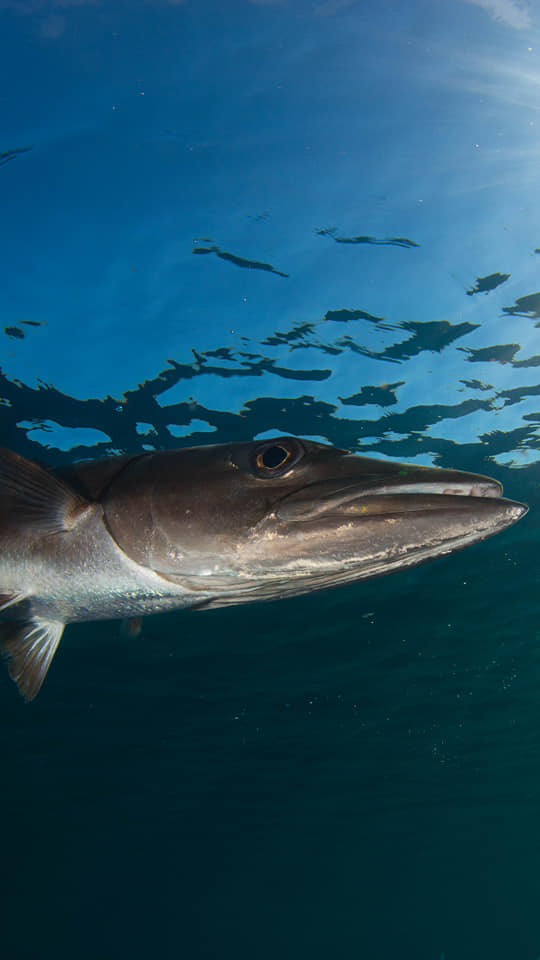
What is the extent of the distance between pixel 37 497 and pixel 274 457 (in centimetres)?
126

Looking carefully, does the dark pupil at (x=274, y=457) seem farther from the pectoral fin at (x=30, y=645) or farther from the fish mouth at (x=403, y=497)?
the pectoral fin at (x=30, y=645)

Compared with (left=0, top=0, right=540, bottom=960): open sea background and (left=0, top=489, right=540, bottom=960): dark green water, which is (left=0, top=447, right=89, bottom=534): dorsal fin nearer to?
(left=0, top=0, right=540, bottom=960): open sea background

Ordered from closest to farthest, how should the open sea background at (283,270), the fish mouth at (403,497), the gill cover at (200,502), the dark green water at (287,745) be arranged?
1. the fish mouth at (403,497)
2. the gill cover at (200,502)
3. the open sea background at (283,270)
4. the dark green water at (287,745)

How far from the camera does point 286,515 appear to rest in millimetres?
2387

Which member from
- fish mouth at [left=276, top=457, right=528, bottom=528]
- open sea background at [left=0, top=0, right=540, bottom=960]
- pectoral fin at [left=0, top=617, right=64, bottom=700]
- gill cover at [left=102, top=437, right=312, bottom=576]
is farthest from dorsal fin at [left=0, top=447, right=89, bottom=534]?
open sea background at [left=0, top=0, right=540, bottom=960]

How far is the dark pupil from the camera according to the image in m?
2.60

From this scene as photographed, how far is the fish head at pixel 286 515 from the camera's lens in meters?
2.24

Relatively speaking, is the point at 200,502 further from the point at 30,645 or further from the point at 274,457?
the point at 30,645

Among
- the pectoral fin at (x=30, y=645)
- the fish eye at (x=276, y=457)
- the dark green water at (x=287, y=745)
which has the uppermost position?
the fish eye at (x=276, y=457)

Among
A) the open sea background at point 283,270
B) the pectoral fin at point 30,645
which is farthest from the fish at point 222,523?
the open sea background at point 283,270

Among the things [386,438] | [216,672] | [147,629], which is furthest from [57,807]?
[386,438]

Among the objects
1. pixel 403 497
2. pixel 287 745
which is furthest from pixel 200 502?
pixel 287 745

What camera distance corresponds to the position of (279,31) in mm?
5605

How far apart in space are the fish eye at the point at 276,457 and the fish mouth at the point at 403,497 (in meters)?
0.23
